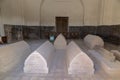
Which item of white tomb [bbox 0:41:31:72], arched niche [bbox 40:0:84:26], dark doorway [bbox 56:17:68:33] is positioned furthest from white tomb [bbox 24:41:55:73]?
arched niche [bbox 40:0:84:26]

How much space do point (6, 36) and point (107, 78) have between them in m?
9.74

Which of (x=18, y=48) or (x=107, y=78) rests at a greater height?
(x=18, y=48)

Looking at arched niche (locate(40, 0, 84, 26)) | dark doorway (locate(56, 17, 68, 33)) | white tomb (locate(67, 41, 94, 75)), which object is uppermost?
arched niche (locate(40, 0, 84, 26))

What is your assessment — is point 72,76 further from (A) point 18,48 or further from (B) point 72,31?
(B) point 72,31

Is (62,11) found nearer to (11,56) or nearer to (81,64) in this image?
(11,56)

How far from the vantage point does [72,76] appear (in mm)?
4375

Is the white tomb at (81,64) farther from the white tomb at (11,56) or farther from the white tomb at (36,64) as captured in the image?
the white tomb at (11,56)

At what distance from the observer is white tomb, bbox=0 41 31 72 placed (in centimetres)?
488

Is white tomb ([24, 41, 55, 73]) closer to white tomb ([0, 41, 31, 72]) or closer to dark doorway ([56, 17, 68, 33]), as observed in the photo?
white tomb ([0, 41, 31, 72])

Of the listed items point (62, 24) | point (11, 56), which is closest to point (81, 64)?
point (11, 56)

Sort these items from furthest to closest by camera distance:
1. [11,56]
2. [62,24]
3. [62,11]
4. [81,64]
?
[62,24], [62,11], [11,56], [81,64]

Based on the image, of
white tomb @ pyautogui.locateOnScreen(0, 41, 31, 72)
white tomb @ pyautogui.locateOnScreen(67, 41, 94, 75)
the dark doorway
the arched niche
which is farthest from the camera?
the dark doorway

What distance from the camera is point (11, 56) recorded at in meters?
5.33

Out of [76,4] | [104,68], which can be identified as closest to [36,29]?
[76,4]
